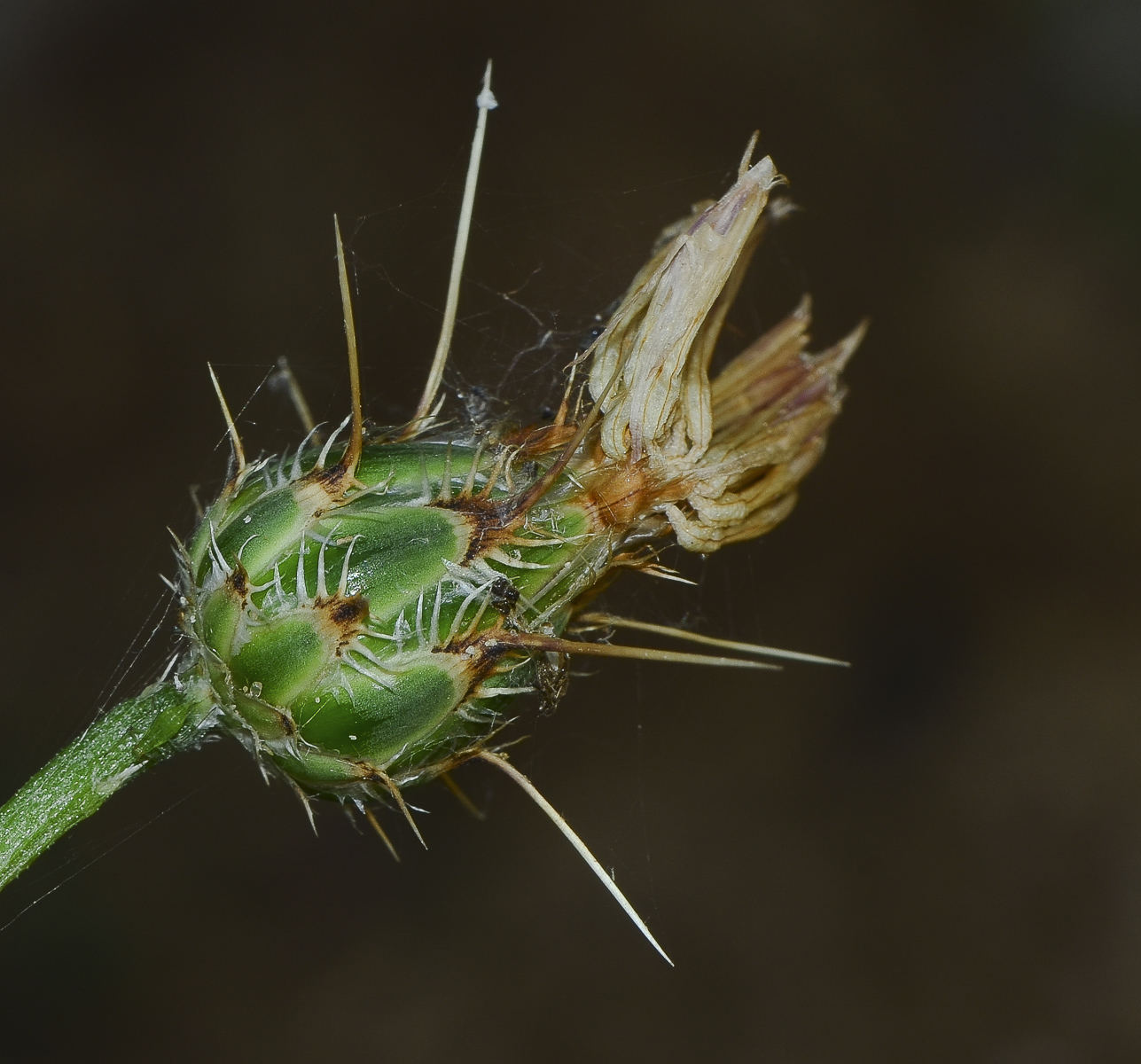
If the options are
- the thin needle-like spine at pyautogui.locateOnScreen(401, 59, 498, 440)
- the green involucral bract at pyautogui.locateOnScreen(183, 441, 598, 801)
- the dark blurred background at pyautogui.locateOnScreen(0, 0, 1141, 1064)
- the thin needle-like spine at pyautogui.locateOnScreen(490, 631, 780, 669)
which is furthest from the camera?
the dark blurred background at pyautogui.locateOnScreen(0, 0, 1141, 1064)

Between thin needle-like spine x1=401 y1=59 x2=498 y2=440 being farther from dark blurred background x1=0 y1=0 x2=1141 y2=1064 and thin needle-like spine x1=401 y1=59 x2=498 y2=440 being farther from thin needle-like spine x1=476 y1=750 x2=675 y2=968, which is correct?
dark blurred background x1=0 y1=0 x2=1141 y2=1064

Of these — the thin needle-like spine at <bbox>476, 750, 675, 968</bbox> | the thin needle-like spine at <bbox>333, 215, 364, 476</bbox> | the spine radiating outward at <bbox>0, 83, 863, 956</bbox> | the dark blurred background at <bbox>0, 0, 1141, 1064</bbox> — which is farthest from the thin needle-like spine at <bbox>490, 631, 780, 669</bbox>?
the dark blurred background at <bbox>0, 0, 1141, 1064</bbox>

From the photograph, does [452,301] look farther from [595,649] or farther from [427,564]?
[595,649]


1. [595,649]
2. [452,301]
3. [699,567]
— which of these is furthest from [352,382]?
[699,567]

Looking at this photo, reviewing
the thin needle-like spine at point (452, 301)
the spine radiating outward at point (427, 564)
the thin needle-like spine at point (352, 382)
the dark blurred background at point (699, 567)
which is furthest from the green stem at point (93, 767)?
the dark blurred background at point (699, 567)

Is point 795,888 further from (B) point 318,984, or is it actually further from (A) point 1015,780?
(B) point 318,984

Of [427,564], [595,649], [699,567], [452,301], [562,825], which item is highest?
[452,301]

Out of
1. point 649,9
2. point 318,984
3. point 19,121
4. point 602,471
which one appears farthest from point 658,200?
point 602,471
